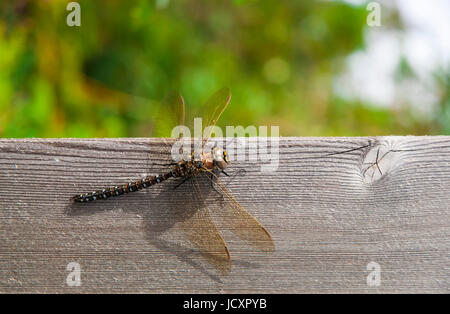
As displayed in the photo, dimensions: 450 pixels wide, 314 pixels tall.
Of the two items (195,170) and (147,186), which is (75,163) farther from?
(195,170)

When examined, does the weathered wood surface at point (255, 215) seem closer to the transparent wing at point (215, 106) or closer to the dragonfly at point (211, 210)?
the dragonfly at point (211, 210)

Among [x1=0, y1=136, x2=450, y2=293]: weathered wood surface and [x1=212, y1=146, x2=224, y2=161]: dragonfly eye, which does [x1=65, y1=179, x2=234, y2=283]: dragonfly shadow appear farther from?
[x1=212, y1=146, x2=224, y2=161]: dragonfly eye

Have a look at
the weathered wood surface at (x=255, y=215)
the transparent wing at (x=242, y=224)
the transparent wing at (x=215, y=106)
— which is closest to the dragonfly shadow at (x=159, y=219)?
the weathered wood surface at (x=255, y=215)

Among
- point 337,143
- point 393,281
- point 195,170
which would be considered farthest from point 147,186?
point 393,281

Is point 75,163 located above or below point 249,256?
above

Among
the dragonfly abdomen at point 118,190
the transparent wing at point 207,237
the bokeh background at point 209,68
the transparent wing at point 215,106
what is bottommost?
the transparent wing at point 207,237

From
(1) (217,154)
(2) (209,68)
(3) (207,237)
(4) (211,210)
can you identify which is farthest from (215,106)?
(2) (209,68)
